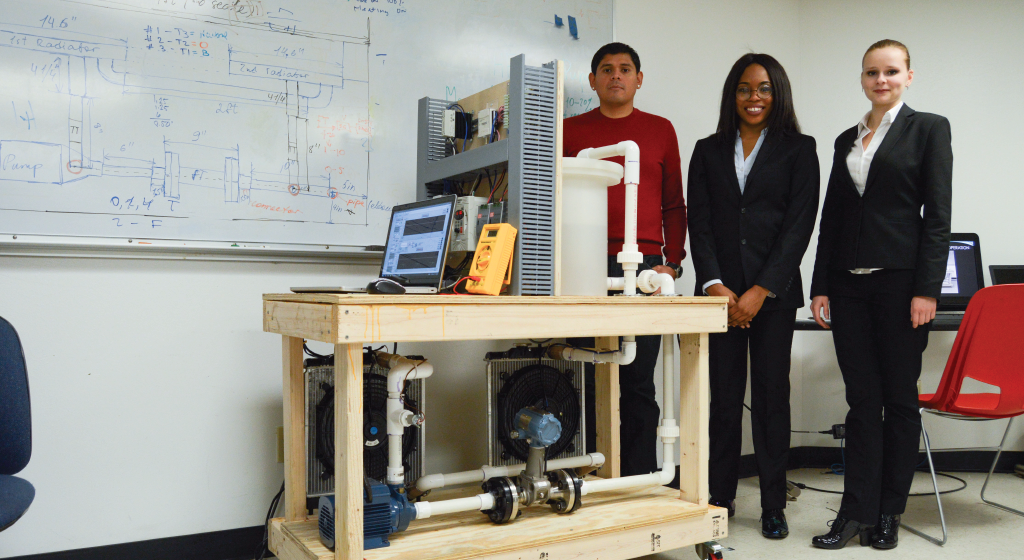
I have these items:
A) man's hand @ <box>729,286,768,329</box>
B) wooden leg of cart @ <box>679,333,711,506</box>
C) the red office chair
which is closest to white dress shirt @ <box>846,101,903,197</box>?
man's hand @ <box>729,286,768,329</box>

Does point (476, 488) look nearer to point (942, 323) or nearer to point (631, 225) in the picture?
point (631, 225)

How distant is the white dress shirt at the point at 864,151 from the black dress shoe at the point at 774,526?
82 centimetres

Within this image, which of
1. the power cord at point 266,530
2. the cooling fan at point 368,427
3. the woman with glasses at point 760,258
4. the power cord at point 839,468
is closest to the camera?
the cooling fan at point 368,427

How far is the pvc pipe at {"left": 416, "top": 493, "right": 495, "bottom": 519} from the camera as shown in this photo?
5.49ft

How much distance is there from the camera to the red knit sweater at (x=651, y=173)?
242 centimetres

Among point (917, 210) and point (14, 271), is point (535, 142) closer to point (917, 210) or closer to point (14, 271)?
point (917, 210)

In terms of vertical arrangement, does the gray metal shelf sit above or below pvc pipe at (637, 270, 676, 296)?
above

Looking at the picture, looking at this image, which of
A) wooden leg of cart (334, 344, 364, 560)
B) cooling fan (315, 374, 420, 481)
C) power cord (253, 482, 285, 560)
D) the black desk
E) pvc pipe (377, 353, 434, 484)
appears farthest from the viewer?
the black desk

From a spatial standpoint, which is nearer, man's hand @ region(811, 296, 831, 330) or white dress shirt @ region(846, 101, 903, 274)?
white dress shirt @ region(846, 101, 903, 274)

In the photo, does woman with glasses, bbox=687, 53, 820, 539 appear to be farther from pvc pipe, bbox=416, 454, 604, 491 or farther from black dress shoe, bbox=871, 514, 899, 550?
pvc pipe, bbox=416, 454, 604, 491

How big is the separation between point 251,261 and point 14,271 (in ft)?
2.02

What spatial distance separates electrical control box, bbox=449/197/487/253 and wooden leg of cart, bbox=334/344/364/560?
1.60 feet

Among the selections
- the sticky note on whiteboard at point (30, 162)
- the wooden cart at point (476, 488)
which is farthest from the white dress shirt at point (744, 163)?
the sticky note on whiteboard at point (30, 162)

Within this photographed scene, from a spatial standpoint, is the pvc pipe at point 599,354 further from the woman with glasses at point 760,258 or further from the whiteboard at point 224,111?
the whiteboard at point 224,111
